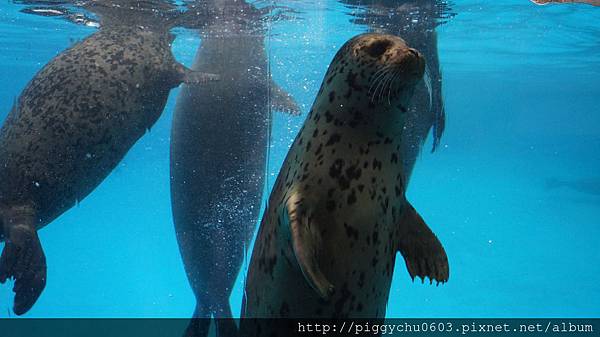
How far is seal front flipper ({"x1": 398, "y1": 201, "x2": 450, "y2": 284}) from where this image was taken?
2.83m

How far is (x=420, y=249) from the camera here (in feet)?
9.34

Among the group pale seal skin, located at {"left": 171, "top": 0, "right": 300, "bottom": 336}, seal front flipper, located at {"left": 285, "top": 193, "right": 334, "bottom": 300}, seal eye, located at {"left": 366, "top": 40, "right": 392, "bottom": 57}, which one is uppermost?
seal eye, located at {"left": 366, "top": 40, "right": 392, "bottom": 57}

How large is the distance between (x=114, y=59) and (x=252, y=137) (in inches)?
64.1

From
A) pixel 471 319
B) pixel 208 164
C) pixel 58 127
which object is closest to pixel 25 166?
pixel 58 127

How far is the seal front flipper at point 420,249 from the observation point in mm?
2834

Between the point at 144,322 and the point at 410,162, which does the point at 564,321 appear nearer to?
the point at 410,162

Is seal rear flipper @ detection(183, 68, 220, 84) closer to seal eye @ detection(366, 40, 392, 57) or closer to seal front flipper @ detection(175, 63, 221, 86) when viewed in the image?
seal front flipper @ detection(175, 63, 221, 86)

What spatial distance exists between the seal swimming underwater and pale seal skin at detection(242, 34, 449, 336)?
245 cm

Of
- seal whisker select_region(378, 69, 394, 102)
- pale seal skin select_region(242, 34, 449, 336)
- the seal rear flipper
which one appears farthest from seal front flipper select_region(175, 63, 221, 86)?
seal whisker select_region(378, 69, 394, 102)

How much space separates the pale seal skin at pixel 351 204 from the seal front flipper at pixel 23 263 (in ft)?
7.41

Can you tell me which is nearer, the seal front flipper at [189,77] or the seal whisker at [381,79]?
the seal whisker at [381,79]

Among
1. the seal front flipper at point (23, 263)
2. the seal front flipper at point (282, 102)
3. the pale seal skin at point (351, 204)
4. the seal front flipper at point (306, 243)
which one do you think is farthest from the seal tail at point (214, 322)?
the seal front flipper at point (306, 243)

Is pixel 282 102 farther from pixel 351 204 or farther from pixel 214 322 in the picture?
pixel 351 204

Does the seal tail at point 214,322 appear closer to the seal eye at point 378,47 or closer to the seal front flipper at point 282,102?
the seal front flipper at point 282,102
